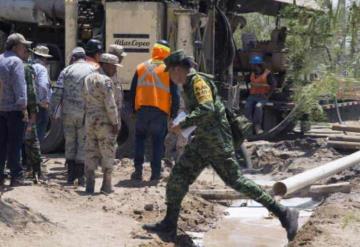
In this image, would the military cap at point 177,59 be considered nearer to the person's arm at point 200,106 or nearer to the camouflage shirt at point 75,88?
the person's arm at point 200,106

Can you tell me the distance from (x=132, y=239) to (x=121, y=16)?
5355 mm

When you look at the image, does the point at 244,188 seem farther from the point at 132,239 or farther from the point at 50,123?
the point at 50,123

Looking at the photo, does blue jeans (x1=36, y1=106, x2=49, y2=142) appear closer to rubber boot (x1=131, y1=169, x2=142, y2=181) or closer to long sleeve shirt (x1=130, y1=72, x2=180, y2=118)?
long sleeve shirt (x1=130, y1=72, x2=180, y2=118)

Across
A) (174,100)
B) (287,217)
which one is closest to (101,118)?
(174,100)

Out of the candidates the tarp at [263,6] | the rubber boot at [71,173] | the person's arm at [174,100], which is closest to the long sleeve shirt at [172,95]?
the person's arm at [174,100]

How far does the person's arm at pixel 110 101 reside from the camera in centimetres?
799

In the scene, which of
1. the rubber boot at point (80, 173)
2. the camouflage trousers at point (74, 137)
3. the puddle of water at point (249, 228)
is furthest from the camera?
the rubber boot at point (80, 173)

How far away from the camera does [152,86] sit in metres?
9.15

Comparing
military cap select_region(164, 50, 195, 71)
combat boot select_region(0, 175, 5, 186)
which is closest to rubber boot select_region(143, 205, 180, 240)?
military cap select_region(164, 50, 195, 71)

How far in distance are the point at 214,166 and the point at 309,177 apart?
1713mm

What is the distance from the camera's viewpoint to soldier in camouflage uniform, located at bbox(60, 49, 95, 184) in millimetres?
8719

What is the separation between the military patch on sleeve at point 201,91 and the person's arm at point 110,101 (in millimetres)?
1733

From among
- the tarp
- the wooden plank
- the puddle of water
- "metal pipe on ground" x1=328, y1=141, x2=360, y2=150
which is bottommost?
the puddle of water

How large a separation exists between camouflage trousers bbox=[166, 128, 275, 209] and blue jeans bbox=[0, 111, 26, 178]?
2.14m
